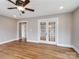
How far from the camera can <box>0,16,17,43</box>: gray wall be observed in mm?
6270

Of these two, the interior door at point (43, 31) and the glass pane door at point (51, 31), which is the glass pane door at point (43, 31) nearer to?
the interior door at point (43, 31)

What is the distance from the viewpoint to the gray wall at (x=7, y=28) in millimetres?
6270

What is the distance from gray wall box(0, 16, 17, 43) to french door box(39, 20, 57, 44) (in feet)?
10.2

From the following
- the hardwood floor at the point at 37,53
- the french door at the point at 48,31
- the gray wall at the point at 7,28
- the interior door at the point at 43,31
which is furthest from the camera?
the interior door at the point at 43,31

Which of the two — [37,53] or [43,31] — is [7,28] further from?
[37,53]

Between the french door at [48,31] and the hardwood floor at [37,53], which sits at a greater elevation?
the french door at [48,31]

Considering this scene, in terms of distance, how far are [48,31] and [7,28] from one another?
4015 millimetres

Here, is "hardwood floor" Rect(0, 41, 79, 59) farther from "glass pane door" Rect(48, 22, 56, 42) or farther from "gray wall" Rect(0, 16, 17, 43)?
"gray wall" Rect(0, 16, 17, 43)

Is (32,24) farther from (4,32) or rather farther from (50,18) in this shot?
(4,32)

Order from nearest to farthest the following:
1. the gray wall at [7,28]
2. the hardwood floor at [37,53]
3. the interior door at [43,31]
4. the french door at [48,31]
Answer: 1. the hardwood floor at [37,53]
2. the french door at [48,31]
3. the gray wall at [7,28]
4. the interior door at [43,31]

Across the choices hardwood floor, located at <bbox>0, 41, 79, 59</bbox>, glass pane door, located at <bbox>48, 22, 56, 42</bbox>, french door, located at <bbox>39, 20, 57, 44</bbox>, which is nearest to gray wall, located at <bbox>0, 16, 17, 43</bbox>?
hardwood floor, located at <bbox>0, 41, 79, 59</bbox>

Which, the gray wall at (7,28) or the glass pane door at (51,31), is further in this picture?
the gray wall at (7,28)

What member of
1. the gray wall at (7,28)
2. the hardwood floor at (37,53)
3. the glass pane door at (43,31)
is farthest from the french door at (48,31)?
the gray wall at (7,28)

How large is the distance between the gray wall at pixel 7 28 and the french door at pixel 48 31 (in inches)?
122
